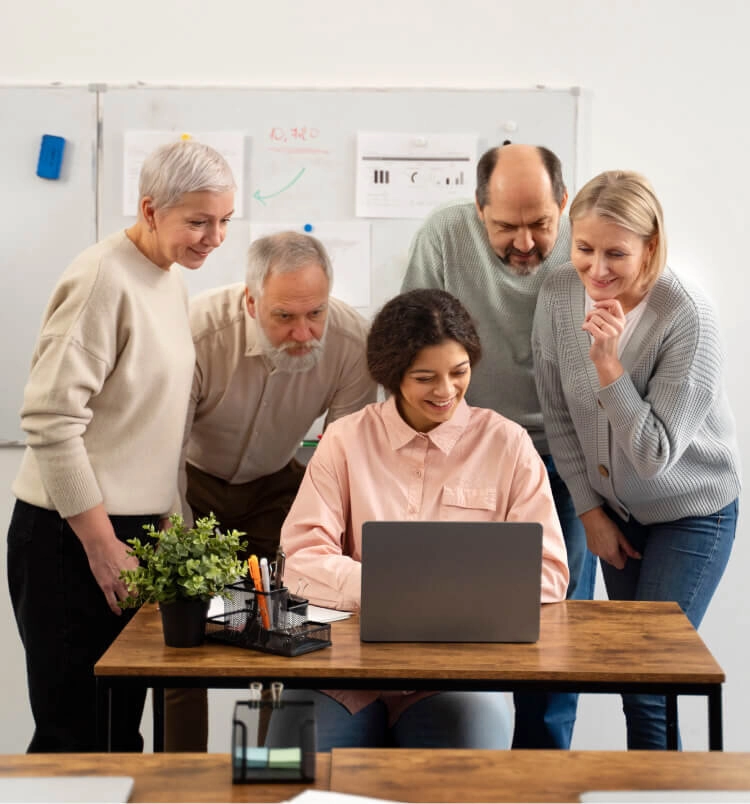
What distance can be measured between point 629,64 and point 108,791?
2.74 metres

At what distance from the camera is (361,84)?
125 inches

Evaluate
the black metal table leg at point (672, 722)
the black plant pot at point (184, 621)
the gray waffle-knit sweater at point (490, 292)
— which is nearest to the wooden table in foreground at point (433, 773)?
the black plant pot at point (184, 621)

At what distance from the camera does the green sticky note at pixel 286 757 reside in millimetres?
1191

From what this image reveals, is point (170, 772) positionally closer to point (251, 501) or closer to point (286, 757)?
point (286, 757)

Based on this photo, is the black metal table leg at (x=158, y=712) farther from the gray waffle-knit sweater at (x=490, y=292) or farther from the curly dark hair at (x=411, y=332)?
the gray waffle-knit sweater at (x=490, y=292)

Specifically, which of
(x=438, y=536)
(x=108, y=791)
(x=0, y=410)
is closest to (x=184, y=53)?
(x=0, y=410)

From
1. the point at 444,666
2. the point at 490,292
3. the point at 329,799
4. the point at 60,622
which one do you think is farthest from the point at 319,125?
the point at 329,799

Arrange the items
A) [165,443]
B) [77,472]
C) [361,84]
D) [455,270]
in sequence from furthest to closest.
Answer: [361,84] < [455,270] < [165,443] < [77,472]

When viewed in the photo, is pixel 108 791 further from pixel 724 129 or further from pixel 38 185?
pixel 724 129

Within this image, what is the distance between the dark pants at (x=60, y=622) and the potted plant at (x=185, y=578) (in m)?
0.53

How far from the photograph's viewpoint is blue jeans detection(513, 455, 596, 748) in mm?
A: 2393

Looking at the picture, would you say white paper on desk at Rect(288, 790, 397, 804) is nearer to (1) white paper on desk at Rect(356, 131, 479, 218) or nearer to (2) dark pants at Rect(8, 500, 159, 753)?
(2) dark pants at Rect(8, 500, 159, 753)

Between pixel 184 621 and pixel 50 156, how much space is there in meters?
1.96

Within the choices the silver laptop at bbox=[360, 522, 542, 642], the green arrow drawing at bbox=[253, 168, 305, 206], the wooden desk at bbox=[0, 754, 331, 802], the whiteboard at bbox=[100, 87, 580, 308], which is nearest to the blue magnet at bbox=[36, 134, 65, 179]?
the whiteboard at bbox=[100, 87, 580, 308]
